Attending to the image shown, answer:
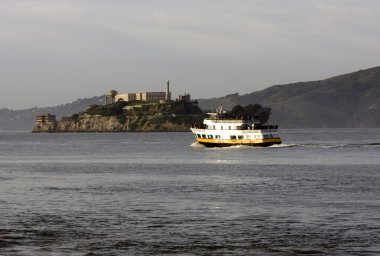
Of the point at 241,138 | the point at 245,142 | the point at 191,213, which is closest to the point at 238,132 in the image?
the point at 241,138

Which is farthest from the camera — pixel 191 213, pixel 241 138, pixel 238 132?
pixel 241 138

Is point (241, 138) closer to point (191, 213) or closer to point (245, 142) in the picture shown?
point (245, 142)

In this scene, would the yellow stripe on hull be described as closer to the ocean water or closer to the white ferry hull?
the white ferry hull

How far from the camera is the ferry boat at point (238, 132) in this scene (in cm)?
16112

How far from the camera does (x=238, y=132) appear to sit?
162m

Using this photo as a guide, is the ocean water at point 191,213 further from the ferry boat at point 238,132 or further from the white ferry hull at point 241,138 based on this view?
the white ferry hull at point 241,138

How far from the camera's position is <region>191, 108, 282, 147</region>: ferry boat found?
16112 centimetres

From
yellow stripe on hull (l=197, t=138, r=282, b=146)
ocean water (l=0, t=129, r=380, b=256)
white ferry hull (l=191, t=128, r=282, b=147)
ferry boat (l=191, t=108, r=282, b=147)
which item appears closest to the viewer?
ocean water (l=0, t=129, r=380, b=256)

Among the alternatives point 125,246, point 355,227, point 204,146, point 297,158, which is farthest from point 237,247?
point 204,146

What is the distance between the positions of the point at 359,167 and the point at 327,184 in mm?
28440

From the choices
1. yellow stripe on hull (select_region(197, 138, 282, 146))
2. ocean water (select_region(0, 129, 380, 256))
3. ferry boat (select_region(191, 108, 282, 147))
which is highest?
ferry boat (select_region(191, 108, 282, 147))

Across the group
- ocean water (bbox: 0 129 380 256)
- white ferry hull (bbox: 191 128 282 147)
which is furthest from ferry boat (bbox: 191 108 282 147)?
ocean water (bbox: 0 129 380 256)

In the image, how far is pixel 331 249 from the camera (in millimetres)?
36719

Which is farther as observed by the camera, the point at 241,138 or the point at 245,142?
the point at 241,138
